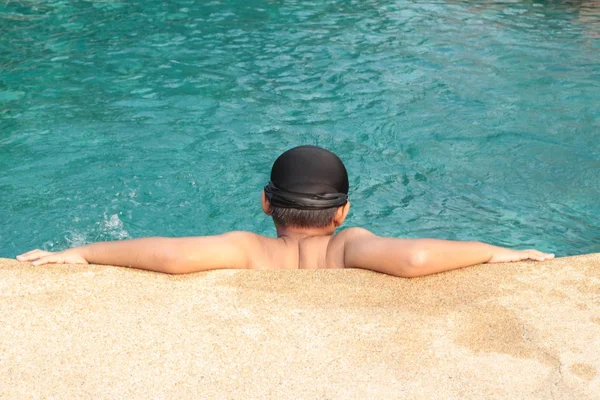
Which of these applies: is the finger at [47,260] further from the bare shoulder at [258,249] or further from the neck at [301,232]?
the neck at [301,232]

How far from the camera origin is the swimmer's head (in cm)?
334

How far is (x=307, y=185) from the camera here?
3.34 metres

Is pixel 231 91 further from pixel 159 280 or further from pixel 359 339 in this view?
pixel 359 339

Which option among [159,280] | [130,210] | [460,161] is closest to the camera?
[159,280]

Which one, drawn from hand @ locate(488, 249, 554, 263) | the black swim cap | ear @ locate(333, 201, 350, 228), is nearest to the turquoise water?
hand @ locate(488, 249, 554, 263)

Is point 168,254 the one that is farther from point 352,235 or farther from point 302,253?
point 352,235

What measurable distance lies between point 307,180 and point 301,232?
29 cm

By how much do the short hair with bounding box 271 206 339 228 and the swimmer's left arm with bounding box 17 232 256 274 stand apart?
21 centimetres

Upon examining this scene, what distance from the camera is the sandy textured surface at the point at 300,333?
256 centimetres

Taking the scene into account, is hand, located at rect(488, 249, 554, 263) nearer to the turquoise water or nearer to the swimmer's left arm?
the swimmer's left arm

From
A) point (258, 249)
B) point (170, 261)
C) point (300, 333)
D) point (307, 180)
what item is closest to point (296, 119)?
point (258, 249)

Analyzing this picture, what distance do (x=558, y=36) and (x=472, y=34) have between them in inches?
47.4

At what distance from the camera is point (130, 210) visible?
5906mm

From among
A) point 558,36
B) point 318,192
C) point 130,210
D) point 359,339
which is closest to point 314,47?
point 558,36
